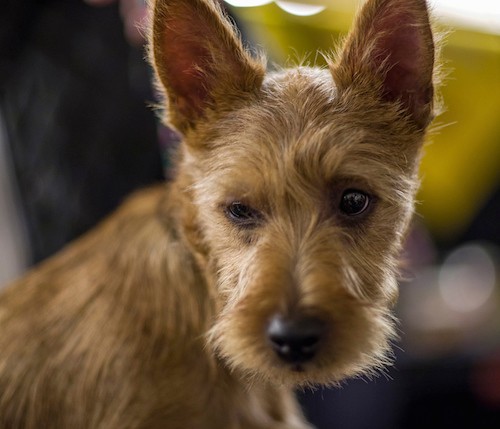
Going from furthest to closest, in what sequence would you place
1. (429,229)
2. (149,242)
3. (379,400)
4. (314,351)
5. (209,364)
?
1. (429,229)
2. (379,400)
3. (149,242)
4. (209,364)
5. (314,351)

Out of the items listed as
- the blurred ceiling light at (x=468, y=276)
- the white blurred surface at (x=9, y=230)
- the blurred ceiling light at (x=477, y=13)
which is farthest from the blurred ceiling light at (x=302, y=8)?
the blurred ceiling light at (x=468, y=276)

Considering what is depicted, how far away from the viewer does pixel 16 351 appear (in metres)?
1.50

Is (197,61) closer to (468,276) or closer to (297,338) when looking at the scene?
(297,338)

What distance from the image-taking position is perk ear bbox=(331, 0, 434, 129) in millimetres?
1178

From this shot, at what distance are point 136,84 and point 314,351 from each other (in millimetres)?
1377

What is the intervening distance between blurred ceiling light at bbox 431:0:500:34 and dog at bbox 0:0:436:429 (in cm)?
111

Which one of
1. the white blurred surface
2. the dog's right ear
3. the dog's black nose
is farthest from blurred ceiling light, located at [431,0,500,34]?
the white blurred surface

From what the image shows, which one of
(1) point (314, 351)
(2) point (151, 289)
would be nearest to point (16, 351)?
(2) point (151, 289)

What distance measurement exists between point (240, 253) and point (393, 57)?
494 mm

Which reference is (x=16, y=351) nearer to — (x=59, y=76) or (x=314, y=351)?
(x=314, y=351)

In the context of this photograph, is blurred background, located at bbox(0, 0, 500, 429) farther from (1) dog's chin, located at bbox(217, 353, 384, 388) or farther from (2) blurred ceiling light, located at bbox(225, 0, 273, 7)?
(1) dog's chin, located at bbox(217, 353, 384, 388)

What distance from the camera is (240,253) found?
4.25 feet

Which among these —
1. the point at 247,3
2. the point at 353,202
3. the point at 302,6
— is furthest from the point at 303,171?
→ the point at 302,6

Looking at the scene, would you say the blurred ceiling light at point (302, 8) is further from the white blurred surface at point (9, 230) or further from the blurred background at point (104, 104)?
the white blurred surface at point (9, 230)
